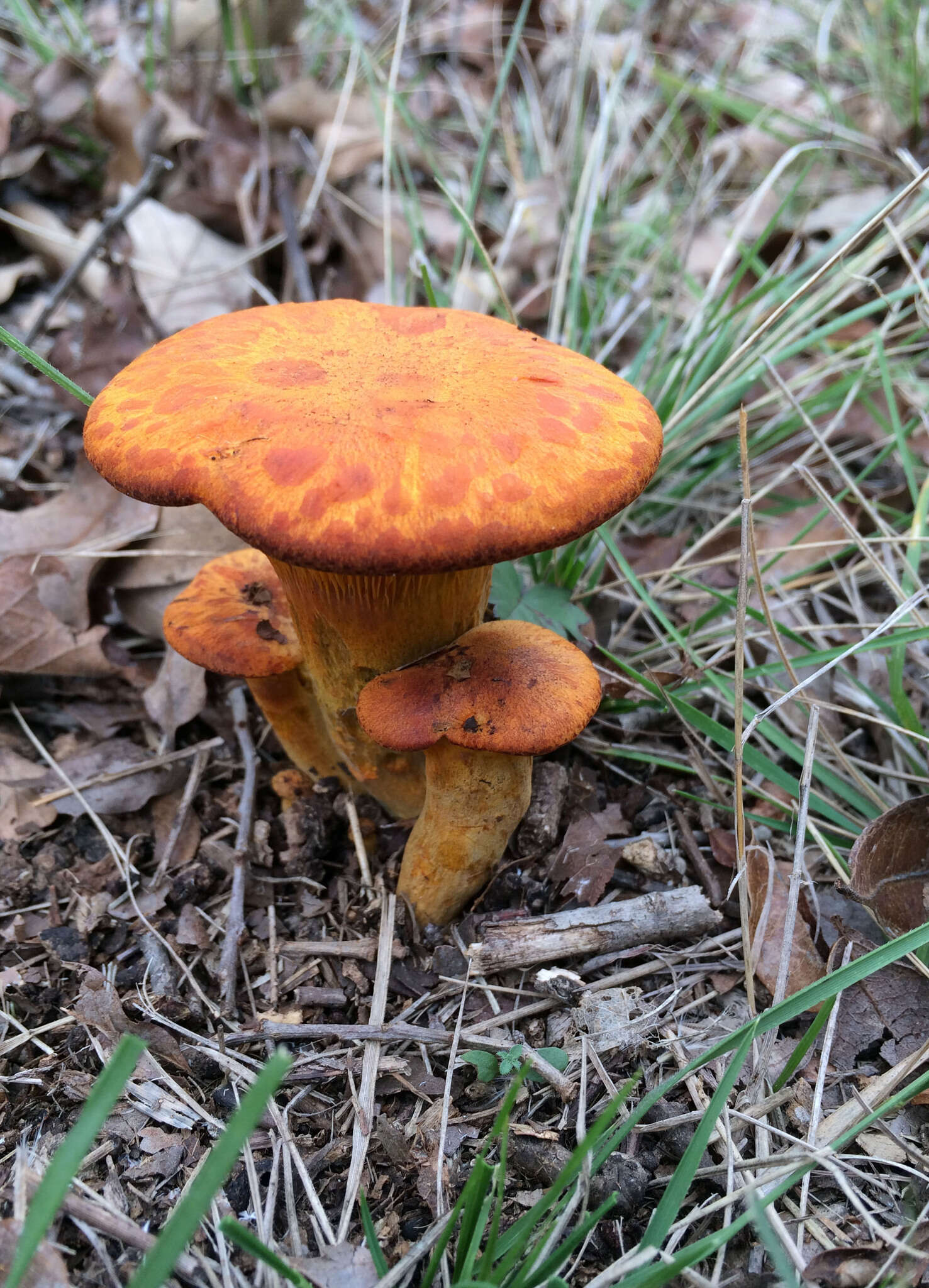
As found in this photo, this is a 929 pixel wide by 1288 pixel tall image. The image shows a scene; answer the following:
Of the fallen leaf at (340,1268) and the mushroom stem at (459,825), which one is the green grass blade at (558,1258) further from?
the mushroom stem at (459,825)

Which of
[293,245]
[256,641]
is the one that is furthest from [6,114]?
[256,641]

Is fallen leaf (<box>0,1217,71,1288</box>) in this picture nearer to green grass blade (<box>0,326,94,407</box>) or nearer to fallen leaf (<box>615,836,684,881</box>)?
fallen leaf (<box>615,836,684,881</box>)

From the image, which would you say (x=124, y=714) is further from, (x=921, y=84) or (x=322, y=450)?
(x=921, y=84)

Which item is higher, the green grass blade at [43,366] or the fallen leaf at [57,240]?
the green grass blade at [43,366]

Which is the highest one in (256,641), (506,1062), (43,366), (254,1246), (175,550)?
(43,366)

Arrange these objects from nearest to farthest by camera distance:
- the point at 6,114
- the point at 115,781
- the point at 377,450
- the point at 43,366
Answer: the point at 377,450 < the point at 43,366 < the point at 115,781 < the point at 6,114

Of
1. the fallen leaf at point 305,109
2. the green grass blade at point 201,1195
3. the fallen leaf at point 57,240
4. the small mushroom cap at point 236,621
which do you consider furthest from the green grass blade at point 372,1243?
the fallen leaf at point 305,109

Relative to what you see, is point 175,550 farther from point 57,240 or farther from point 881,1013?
point 881,1013
